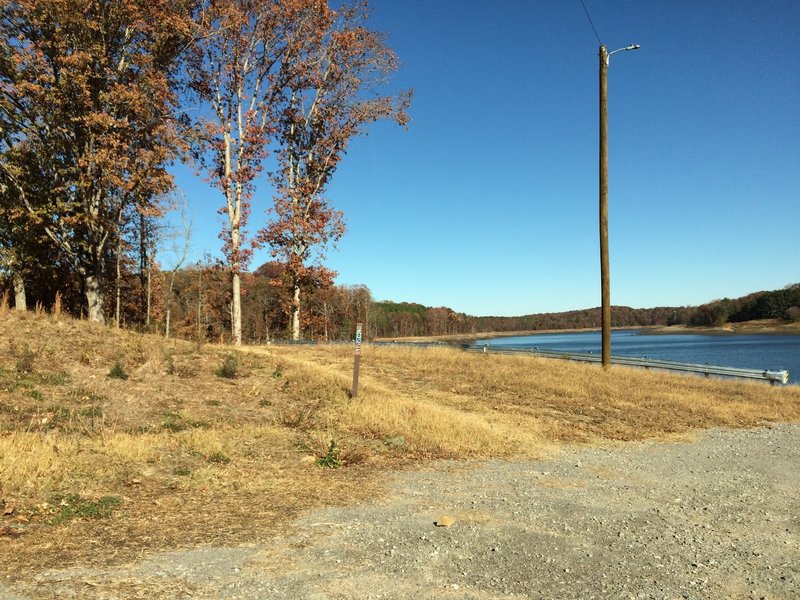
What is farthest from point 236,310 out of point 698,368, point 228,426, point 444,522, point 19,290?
point 698,368

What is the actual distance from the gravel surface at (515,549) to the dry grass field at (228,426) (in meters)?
0.55

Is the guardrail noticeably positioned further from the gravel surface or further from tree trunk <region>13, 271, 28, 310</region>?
tree trunk <region>13, 271, 28, 310</region>

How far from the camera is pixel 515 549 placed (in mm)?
4574

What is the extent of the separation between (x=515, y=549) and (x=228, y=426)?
6001mm

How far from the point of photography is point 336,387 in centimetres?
1304

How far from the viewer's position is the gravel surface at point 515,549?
3.74m

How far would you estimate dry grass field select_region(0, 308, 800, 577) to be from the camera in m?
5.01

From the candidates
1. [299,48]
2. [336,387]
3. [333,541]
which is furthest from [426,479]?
[299,48]

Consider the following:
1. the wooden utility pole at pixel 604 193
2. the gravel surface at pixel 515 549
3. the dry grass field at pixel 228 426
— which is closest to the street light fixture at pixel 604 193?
the wooden utility pole at pixel 604 193

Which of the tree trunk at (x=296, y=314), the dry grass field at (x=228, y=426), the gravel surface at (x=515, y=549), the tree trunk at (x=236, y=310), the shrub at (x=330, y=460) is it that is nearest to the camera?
the gravel surface at (x=515, y=549)

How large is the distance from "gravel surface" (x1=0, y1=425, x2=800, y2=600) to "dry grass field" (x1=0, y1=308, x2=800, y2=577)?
554 mm

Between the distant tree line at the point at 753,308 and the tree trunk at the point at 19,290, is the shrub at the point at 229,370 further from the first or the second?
the distant tree line at the point at 753,308

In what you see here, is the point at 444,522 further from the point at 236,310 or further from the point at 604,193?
the point at 236,310

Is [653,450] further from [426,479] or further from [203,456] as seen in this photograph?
[203,456]
